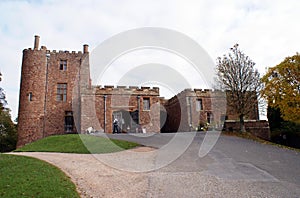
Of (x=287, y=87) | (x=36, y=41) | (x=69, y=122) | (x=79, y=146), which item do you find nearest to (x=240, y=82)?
(x=287, y=87)

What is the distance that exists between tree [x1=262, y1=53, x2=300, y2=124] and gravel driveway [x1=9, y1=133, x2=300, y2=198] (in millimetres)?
4309

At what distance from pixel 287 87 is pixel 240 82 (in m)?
4.57

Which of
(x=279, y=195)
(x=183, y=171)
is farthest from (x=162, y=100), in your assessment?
(x=279, y=195)

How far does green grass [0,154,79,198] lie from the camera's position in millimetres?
5652

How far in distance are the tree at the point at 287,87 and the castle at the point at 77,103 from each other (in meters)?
7.88

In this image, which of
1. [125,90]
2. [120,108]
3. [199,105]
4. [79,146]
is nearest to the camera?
[79,146]

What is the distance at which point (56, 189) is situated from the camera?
5.93m

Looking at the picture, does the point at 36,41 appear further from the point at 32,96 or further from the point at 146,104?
the point at 146,104

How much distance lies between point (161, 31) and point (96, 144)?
698cm

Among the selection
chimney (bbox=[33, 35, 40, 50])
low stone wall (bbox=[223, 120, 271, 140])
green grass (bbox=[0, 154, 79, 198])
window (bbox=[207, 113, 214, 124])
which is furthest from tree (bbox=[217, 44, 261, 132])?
chimney (bbox=[33, 35, 40, 50])

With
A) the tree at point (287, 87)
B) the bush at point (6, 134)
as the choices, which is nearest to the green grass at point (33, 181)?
the tree at point (287, 87)

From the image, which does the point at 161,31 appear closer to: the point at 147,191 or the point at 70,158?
the point at 70,158

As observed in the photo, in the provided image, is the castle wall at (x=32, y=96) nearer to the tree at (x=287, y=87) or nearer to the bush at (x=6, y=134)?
the bush at (x=6, y=134)

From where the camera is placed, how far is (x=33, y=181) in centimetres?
652
